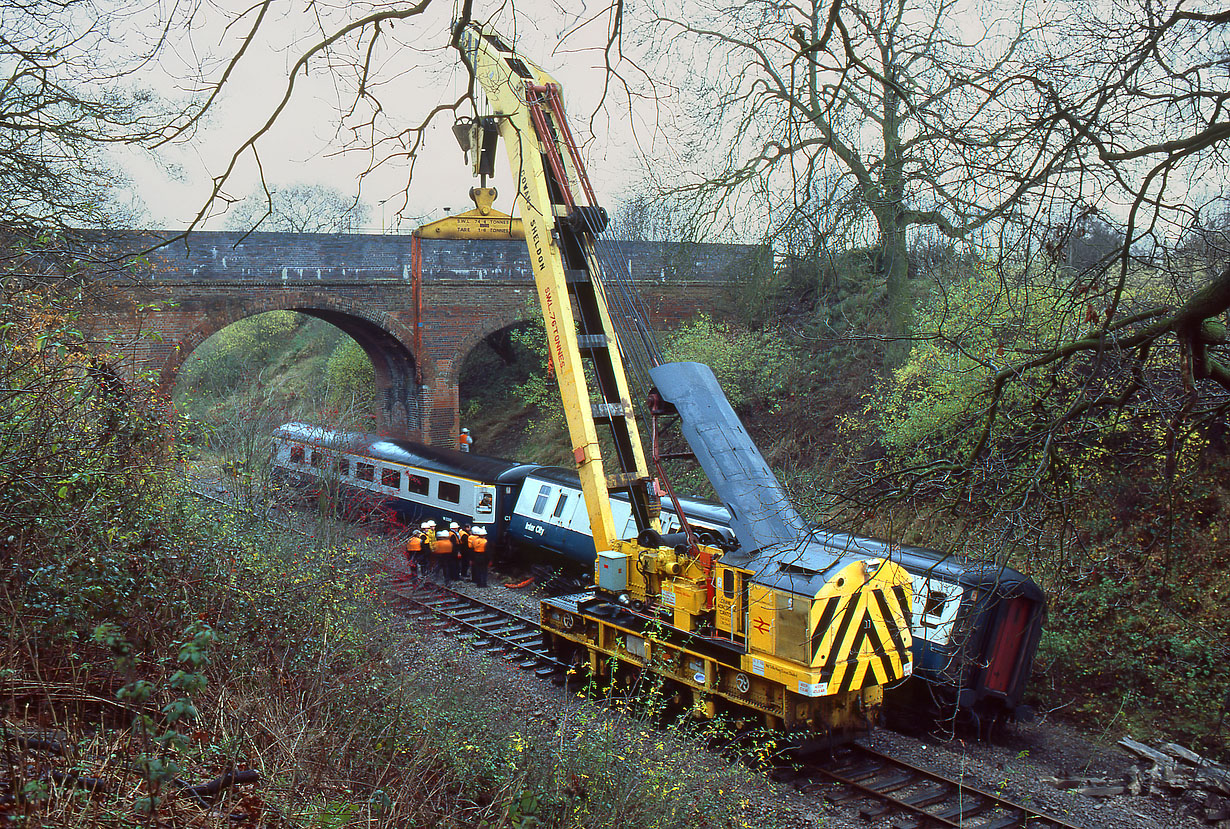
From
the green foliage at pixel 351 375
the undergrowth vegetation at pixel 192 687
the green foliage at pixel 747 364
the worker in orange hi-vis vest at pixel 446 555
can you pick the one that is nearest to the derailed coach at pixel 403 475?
the worker in orange hi-vis vest at pixel 446 555

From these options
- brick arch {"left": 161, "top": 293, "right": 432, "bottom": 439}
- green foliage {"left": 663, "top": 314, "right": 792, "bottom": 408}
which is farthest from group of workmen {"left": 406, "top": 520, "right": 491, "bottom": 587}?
brick arch {"left": 161, "top": 293, "right": 432, "bottom": 439}

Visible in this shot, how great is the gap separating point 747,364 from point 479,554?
289 inches

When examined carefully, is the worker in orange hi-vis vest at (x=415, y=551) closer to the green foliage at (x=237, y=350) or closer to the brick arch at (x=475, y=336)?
the brick arch at (x=475, y=336)

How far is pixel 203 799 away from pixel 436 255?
2111 cm

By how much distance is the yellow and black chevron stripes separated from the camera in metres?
8.07

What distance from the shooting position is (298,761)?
5145mm

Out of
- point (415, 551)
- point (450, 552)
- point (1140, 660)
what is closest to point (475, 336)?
point (450, 552)

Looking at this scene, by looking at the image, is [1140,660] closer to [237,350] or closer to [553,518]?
[553,518]

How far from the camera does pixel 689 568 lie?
9117mm

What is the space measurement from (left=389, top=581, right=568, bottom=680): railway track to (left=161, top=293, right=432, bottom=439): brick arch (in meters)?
9.37

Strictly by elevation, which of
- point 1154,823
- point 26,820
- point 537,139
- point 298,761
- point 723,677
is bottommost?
point 1154,823

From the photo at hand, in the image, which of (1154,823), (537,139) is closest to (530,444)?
(537,139)

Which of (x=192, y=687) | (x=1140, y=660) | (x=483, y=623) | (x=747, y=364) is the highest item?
(x=747, y=364)

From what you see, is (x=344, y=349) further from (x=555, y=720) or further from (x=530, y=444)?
(x=555, y=720)
